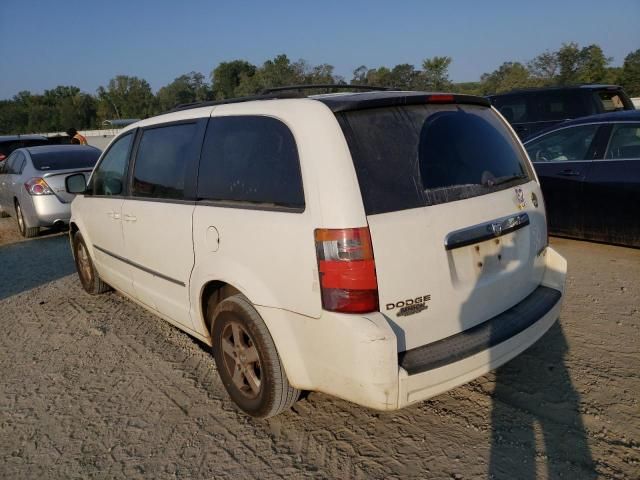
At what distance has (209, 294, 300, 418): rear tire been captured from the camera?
2566 millimetres

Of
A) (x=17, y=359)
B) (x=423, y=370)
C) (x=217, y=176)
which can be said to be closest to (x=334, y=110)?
(x=217, y=176)

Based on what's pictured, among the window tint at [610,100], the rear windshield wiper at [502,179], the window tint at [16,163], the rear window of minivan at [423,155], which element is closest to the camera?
the rear window of minivan at [423,155]

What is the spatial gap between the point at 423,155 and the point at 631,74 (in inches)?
1881

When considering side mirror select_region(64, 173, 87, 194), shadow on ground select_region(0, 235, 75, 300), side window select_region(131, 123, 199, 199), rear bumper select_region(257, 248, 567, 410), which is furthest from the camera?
shadow on ground select_region(0, 235, 75, 300)

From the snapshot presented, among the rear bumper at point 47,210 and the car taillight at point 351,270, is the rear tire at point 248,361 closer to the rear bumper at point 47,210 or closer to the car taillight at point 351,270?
the car taillight at point 351,270

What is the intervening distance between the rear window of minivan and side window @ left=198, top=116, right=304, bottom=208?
1.09 feet

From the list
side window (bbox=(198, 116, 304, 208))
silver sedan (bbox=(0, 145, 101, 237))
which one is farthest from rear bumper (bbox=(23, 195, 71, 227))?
side window (bbox=(198, 116, 304, 208))

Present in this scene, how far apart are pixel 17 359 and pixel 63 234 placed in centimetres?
544

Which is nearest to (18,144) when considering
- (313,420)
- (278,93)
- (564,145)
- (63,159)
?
(63,159)

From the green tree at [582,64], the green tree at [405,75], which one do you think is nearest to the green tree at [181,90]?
the green tree at [405,75]

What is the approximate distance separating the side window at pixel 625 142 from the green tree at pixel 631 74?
4051 cm

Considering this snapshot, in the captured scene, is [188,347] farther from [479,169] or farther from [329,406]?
[479,169]

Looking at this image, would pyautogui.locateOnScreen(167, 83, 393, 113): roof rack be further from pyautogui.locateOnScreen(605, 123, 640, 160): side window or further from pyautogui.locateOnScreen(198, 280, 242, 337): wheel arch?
pyautogui.locateOnScreen(605, 123, 640, 160): side window

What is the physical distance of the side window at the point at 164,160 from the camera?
3.20 m
